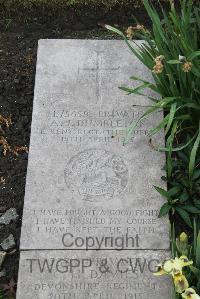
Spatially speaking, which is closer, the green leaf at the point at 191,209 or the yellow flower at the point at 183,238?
the yellow flower at the point at 183,238

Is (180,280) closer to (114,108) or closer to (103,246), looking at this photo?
(103,246)

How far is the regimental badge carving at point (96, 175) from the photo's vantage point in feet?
10.6

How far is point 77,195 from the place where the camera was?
3.22 m

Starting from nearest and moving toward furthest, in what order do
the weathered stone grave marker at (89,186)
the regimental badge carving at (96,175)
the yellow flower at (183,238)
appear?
1. the yellow flower at (183,238)
2. the weathered stone grave marker at (89,186)
3. the regimental badge carving at (96,175)

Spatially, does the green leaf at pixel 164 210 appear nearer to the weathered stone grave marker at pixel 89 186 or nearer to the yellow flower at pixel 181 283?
the weathered stone grave marker at pixel 89 186

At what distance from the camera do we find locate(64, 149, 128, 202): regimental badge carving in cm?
323

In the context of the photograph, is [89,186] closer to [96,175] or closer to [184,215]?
[96,175]

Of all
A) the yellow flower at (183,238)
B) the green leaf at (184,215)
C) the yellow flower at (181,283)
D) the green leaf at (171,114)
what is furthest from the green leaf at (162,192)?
the yellow flower at (181,283)

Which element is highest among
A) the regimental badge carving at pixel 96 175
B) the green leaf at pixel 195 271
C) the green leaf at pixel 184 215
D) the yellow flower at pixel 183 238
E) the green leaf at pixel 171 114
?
the green leaf at pixel 171 114

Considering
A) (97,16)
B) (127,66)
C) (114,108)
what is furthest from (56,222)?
(97,16)

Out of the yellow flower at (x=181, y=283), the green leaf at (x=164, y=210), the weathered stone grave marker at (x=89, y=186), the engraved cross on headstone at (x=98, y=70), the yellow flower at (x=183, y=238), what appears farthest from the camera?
the engraved cross on headstone at (x=98, y=70)

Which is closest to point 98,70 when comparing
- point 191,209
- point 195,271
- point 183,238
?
point 191,209

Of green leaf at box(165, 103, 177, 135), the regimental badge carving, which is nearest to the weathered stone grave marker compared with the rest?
the regimental badge carving

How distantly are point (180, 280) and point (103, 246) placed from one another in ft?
2.07
